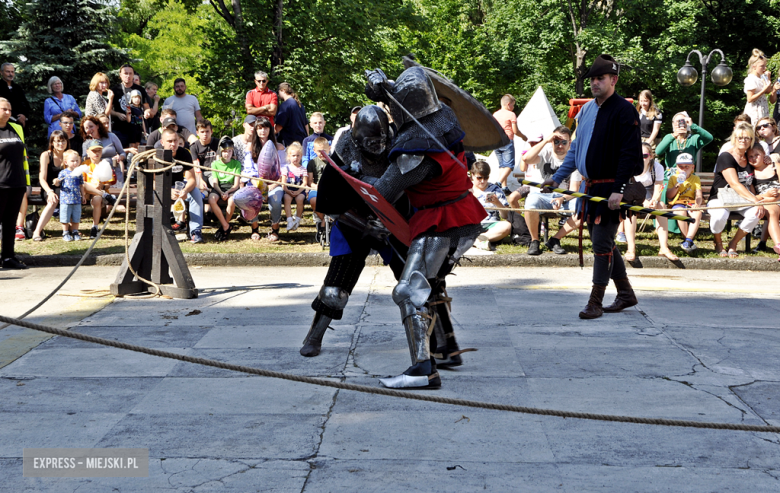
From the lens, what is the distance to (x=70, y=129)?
11.7m

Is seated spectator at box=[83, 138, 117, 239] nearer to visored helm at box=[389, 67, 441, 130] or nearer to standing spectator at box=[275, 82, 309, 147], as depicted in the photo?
standing spectator at box=[275, 82, 309, 147]

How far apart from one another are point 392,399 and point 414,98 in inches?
66.9

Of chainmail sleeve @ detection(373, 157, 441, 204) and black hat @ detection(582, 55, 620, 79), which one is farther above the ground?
black hat @ detection(582, 55, 620, 79)

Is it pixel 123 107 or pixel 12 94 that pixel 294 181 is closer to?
pixel 123 107

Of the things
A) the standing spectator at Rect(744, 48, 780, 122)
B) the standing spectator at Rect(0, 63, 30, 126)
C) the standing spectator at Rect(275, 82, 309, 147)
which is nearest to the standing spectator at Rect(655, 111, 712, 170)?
the standing spectator at Rect(744, 48, 780, 122)

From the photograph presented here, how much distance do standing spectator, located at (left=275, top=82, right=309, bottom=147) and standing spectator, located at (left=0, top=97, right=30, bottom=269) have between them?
14.1ft

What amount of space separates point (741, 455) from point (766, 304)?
4041 millimetres

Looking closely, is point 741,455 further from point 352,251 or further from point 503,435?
point 352,251

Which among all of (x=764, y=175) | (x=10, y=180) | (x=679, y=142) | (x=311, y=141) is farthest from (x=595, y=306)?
(x=10, y=180)

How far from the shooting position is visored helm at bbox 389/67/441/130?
4320 millimetres

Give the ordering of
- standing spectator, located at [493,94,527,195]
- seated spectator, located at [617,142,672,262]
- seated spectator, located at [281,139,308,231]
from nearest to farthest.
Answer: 1. seated spectator, located at [617,142,672,262]
2. seated spectator, located at [281,139,308,231]
3. standing spectator, located at [493,94,527,195]

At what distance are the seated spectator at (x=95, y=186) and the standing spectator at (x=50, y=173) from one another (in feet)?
1.22

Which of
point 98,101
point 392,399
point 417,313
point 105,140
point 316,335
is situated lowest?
point 392,399

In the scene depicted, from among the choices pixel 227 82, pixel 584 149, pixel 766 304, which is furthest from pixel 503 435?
pixel 227 82
